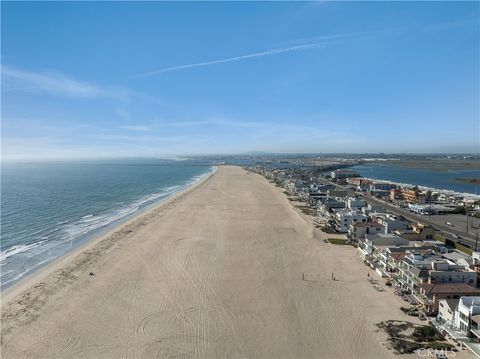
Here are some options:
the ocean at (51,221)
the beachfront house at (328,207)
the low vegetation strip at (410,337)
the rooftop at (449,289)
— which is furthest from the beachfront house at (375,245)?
the ocean at (51,221)

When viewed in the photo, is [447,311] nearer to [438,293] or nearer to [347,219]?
[438,293]

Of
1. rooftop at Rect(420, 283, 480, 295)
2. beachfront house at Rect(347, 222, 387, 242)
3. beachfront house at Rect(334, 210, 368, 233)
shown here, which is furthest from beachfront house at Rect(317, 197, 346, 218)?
rooftop at Rect(420, 283, 480, 295)

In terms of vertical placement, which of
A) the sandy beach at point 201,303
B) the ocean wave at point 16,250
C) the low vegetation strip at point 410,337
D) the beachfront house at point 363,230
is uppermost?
the beachfront house at point 363,230

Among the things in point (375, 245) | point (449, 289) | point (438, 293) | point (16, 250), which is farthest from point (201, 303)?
point (16, 250)

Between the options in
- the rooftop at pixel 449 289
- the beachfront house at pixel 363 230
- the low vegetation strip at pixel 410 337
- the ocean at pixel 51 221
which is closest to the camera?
the low vegetation strip at pixel 410 337

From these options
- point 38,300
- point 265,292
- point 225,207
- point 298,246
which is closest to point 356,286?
point 265,292

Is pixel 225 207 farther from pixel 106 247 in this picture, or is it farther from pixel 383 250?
pixel 383 250

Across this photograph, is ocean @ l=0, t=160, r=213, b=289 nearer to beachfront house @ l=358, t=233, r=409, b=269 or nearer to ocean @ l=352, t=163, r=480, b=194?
beachfront house @ l=358, t=233, r=409, b=269

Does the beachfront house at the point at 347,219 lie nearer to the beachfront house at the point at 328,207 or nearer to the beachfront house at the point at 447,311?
the beachfront house at the point at 328,207

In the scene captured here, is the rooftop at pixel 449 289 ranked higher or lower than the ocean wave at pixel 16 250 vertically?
higher
